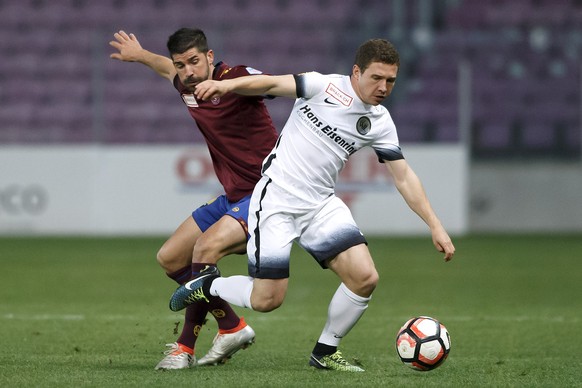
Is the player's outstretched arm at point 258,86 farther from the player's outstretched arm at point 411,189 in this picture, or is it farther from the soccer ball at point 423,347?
the soccer ball at point 423,347

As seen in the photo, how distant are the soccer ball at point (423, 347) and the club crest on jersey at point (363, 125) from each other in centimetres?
112

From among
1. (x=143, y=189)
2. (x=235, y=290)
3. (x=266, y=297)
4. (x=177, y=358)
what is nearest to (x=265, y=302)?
(x=266, y=297)

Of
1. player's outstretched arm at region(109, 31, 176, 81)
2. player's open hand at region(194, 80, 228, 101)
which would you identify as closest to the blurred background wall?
player's outstretched arm at region(109, 31, 176, 81)

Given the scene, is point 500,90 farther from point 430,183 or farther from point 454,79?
point 430,183

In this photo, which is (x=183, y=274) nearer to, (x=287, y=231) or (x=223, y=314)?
(x=223, y=314)

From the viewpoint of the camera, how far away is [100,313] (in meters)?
9.67

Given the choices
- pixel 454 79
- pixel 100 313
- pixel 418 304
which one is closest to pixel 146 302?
pixel 100 313

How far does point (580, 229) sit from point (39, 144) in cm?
823

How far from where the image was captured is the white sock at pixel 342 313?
6641 mm

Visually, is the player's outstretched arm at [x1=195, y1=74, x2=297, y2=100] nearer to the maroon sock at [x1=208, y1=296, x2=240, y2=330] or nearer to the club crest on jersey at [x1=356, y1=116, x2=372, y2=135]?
the club crest on jersey at [x1=356, y1=116, x2=372, y2=135]

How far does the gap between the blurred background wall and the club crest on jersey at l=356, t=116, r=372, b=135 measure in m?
11.0

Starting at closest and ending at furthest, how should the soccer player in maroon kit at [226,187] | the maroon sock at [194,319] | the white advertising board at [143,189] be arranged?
the soccer player in maroon kit at [226,187], the maroon sock at [194,319], the white advertising board at [143,189]

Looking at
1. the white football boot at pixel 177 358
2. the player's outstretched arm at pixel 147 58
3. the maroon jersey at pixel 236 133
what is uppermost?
the player's outstretched arm at pixel 147 58

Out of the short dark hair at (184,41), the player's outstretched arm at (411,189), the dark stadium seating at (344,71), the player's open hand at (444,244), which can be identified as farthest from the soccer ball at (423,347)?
the dark stadium seating at (344,71)
